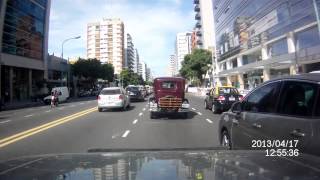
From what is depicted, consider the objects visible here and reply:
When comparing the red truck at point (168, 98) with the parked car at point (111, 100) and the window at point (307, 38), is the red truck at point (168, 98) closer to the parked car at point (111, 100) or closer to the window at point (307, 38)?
the parked car at point (111, 100)

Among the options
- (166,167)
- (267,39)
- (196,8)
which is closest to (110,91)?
(166,167)

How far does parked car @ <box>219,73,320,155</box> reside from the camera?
19.2 ft

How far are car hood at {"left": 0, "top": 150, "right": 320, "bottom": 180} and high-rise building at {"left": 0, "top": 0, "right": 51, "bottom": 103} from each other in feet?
190

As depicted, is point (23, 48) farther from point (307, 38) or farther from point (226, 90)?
point (226, 90)

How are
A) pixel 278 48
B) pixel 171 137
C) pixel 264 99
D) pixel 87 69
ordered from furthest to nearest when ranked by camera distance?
pixel 87 69
pixel 278 48
pixel 171 137
pixel 264 99

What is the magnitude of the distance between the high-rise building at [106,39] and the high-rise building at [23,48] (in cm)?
10262

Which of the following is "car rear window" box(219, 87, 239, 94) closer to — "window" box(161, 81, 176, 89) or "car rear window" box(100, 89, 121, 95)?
"window" box(161, 81, 176, 89)

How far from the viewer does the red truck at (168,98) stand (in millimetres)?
23734

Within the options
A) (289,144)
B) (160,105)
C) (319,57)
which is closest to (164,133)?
(160,105)

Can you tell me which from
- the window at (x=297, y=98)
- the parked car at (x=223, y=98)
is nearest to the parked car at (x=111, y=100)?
the parked car at (x=223, y=98)

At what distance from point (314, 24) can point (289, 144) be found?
45.3 metres

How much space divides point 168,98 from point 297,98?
17.6 meters

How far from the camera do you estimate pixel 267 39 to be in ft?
216

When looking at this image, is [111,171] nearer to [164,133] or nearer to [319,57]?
[164,133]
